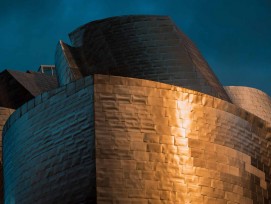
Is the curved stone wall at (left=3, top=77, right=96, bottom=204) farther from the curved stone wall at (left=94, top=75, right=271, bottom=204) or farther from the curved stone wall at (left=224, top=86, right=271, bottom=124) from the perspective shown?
the curved stone wall at (left=224, top=86, right=271, bottom=124)

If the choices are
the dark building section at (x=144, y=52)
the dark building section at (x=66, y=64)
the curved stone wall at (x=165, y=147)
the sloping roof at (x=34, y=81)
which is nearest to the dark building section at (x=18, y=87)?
the sloping roof at (x=34, y=81)

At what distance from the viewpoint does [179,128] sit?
11297 millimetres

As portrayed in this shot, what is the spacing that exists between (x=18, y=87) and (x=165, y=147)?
6.20 metres

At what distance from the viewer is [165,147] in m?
11.0

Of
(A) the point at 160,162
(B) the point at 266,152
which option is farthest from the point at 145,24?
(A) the point at 160,162

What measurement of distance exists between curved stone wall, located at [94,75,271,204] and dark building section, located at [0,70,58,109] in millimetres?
5396

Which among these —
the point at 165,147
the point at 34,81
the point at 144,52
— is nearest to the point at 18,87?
the point at 34,81

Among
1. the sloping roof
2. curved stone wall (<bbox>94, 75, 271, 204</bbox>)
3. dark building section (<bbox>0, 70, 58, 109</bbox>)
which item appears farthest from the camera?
the sloping roof

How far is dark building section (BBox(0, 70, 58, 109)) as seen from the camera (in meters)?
16.3

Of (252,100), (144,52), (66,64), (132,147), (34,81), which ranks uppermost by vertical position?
(252,100)

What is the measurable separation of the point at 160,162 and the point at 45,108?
1758 millimetres

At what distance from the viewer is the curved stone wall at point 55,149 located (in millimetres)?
10711

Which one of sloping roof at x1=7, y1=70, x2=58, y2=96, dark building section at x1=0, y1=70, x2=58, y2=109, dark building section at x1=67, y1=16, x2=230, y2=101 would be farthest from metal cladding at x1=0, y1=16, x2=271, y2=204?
sloping roof at x1=7, y1=70, x2=58, y2=96

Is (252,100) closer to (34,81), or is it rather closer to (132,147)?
(34,81)
